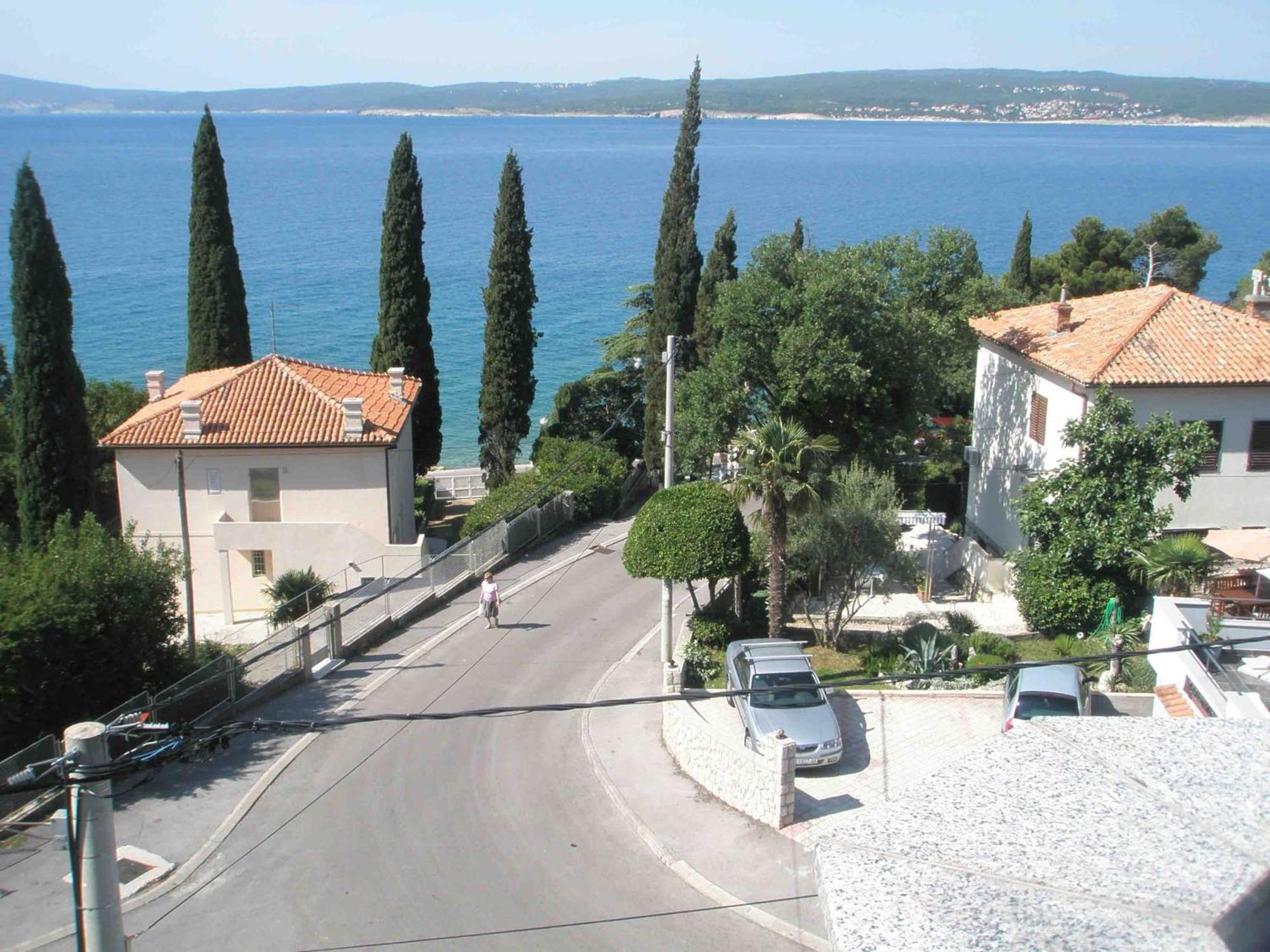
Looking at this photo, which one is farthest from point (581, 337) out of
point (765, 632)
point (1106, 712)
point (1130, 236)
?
point (1106, 712)

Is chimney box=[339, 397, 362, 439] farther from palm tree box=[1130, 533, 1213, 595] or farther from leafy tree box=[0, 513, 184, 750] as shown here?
palm tree box=[1130, 533, 1213, 595]

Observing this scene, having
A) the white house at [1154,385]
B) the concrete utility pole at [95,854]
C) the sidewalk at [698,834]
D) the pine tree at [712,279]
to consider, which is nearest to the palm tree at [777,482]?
the sidewalk at [698,834]

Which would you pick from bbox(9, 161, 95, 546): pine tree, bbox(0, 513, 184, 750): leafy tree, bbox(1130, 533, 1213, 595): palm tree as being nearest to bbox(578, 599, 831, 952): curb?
bbox(0, 513, 184, 750): leafy tree

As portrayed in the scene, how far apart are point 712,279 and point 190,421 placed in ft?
63.0

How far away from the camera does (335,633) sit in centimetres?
2247

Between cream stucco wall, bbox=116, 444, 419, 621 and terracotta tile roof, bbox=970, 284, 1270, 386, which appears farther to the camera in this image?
cream stucco wall, bbox=116, 444, 419, 621

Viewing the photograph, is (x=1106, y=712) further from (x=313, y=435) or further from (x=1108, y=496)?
(x=313, y=435)

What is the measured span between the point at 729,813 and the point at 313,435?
17.7 m

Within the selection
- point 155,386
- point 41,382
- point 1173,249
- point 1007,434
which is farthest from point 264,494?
point 1173,249

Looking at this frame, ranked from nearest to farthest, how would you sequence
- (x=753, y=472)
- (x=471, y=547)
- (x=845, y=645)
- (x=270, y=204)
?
(x=753, y=472) → (x=845, y=645) → (x=471, y=547) → (x=270, y=204)

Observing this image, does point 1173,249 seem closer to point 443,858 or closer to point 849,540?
point 849,540

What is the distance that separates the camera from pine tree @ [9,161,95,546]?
3061cm

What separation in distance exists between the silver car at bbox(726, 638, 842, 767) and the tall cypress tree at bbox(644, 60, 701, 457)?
18.4m

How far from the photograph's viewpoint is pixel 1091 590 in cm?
2334
